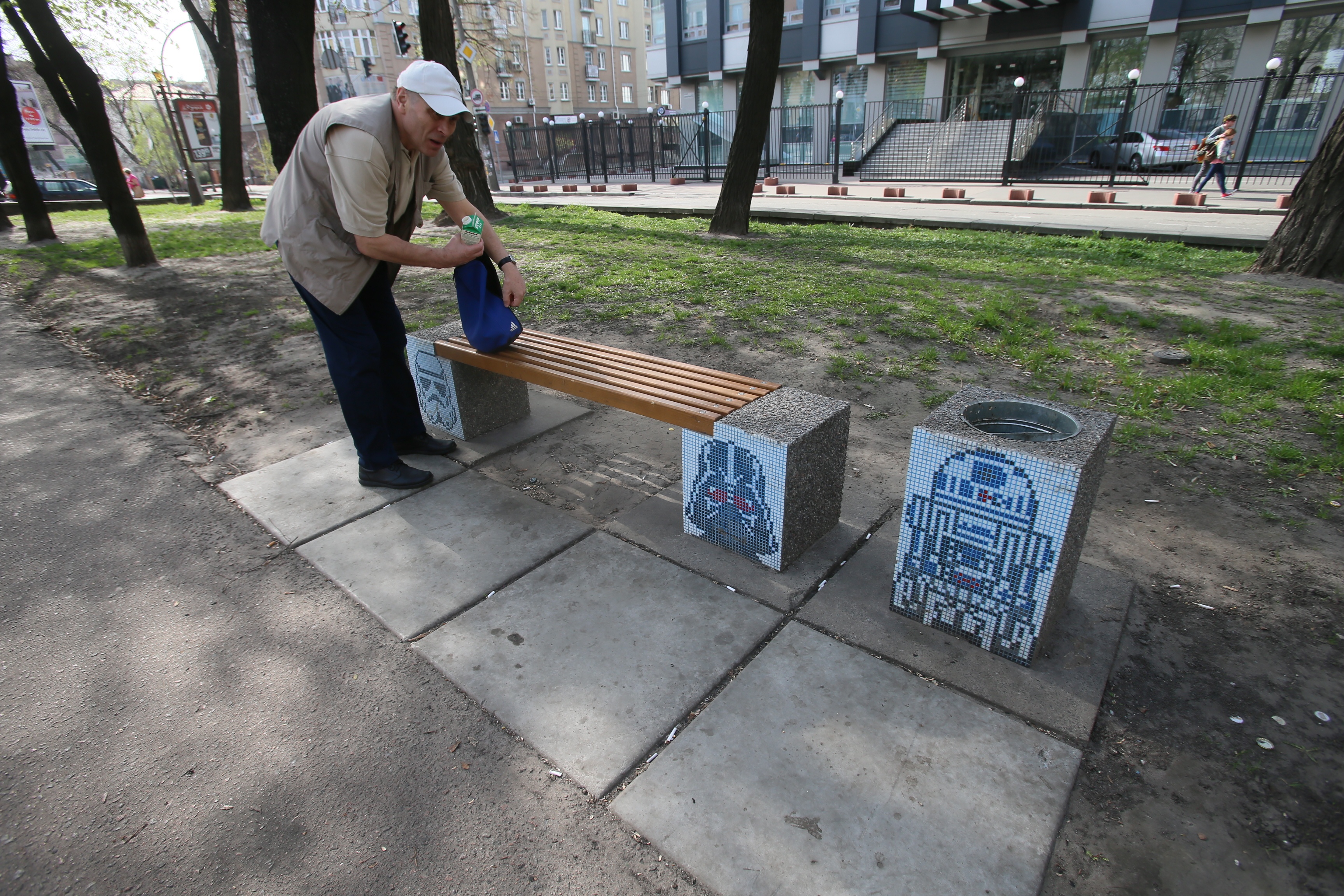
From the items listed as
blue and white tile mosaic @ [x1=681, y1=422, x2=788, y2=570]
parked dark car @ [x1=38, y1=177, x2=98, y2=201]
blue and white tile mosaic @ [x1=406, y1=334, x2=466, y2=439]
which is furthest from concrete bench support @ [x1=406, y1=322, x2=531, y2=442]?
parked dark car @ [x1=38, y1=177, x2=98, y2=201]

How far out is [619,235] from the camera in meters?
10.9

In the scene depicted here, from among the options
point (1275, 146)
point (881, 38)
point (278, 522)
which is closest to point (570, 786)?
point (278, 522)

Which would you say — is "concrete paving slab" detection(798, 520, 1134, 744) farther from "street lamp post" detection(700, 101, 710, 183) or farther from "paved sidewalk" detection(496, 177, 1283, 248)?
"street lamp post" detection(700, 101, 710, 183)

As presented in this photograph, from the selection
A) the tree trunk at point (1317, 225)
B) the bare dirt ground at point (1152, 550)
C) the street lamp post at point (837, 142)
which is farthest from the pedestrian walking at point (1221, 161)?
the bare dirt ground at point (1152, 550)

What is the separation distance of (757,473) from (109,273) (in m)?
10.8

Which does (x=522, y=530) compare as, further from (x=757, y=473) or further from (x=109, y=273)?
(x=109, y=273)

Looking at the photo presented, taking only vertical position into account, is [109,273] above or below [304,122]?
below

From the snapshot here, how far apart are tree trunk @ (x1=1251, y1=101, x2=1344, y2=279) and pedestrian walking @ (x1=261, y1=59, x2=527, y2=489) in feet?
A: 24.0

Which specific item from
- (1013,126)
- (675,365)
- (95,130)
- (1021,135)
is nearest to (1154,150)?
(1021,135)

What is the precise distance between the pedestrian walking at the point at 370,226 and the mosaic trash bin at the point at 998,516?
2149 mm

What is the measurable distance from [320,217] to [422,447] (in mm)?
1326

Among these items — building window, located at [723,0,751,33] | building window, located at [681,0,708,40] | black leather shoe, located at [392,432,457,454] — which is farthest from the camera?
building window, located at [681,0,708,40]

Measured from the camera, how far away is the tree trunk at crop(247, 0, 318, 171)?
592 cm

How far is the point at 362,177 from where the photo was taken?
2689 millimetres
